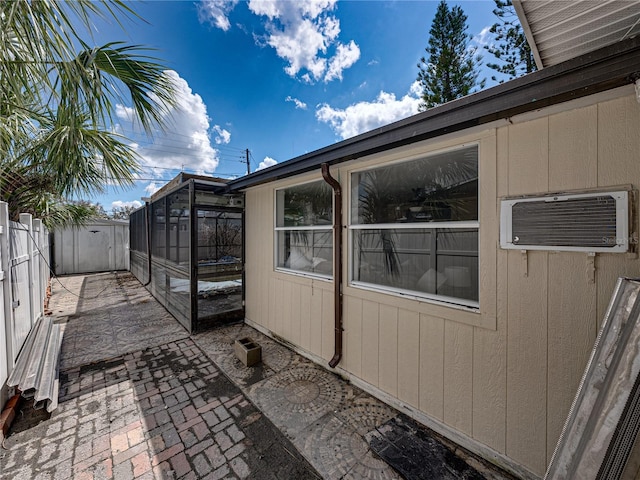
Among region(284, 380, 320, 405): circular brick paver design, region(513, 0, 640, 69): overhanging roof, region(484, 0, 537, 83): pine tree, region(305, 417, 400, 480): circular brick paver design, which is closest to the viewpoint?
region(513, 0, 640, 69): overhanging roof

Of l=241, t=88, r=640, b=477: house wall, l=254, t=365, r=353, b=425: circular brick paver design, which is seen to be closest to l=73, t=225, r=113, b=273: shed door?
l=254, t=365, r=353, b=425: circular brick paver design

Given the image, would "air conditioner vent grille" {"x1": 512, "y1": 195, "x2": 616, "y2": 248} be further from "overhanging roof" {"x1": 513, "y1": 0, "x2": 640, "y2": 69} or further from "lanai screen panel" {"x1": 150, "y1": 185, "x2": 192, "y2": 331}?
"lanai screen panel" {"x1": 150, "y1": 185, "x2": 192, "y2": 331}

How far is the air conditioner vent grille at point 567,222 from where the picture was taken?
1359 millimetres

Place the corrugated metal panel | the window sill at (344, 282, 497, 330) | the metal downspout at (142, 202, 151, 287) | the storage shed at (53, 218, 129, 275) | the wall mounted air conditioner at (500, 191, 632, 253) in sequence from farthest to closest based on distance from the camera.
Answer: the storage shed at (53, 218, 129, 275), the metal downspout at (142, 202, 151, 287), the corrugated metal panel, the window sill at (344, 282, 497, 330), the wall mounted air conditioner at (500, 191, 632, 253)

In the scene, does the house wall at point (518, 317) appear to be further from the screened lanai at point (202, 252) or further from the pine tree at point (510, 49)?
the pine tree at point (510, 49)

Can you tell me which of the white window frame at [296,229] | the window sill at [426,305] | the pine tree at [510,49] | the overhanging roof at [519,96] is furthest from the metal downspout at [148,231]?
the pine tree at [510,49]

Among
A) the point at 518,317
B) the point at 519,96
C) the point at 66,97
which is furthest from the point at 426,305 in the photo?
the point at 66,97

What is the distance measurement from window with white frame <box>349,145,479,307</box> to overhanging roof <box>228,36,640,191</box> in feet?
1.10

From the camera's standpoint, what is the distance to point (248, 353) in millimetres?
3068

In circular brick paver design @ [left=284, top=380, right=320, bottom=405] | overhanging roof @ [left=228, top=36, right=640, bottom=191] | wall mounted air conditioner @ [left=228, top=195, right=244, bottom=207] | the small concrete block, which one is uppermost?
overhanging roof @ [left=228, top=36, right=640, bottom=191]

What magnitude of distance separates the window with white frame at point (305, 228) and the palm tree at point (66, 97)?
69.2 inches

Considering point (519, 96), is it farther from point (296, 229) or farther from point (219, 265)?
point (219, 265)

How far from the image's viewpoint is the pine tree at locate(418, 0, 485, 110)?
896cm

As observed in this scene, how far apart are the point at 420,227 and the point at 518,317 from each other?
957mm
